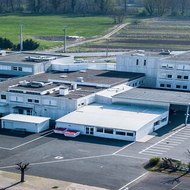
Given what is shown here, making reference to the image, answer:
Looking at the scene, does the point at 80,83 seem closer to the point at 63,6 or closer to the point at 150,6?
the point at 150,6

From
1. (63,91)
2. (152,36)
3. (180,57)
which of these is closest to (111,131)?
(63,91)

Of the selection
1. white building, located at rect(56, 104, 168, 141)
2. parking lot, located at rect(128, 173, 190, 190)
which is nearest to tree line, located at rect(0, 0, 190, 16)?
white building, located at rect(56, 104, 168, 141)

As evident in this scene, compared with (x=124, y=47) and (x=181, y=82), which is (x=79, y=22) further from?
(x=181, y=82)

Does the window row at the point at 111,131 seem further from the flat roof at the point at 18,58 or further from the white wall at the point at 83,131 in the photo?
the flat roof at the point at 18,58

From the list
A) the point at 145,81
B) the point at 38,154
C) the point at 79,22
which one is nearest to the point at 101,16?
the point at 79,22

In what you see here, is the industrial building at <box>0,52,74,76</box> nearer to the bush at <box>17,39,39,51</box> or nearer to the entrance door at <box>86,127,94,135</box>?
the entrance door at <box>86,127,94,135</box>
